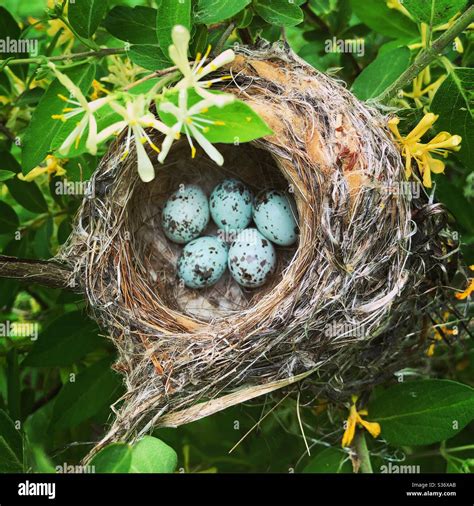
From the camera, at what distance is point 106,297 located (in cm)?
175

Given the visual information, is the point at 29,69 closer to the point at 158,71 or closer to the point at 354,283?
the point at 158,71

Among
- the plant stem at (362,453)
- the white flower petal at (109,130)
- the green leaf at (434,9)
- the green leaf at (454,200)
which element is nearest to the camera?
the white flower petal at (109,130)

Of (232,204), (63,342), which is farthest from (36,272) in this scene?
(232,204)

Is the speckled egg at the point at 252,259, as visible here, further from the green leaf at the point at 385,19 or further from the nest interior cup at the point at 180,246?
the green leaf at the point at 385,19

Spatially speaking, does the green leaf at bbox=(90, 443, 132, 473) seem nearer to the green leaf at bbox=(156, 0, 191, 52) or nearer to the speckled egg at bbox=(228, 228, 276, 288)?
the green leaf at bbox=(156, 0, 191, 52)

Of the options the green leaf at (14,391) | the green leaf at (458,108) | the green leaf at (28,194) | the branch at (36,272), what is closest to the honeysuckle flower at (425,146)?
the green leaf at (458,108)

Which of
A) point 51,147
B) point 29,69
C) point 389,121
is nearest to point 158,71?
point 51,147

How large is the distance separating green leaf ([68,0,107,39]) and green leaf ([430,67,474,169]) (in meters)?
0.71

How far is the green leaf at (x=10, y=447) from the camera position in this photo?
1406 millimetres

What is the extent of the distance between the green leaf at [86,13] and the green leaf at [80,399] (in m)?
0.81

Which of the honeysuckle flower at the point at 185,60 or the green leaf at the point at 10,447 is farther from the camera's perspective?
the green leaf at the point at 10,447

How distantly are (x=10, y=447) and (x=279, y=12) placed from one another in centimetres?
100

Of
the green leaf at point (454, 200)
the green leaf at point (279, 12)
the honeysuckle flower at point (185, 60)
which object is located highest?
the green leaf at point (279, 12)

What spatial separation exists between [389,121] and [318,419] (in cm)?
80
